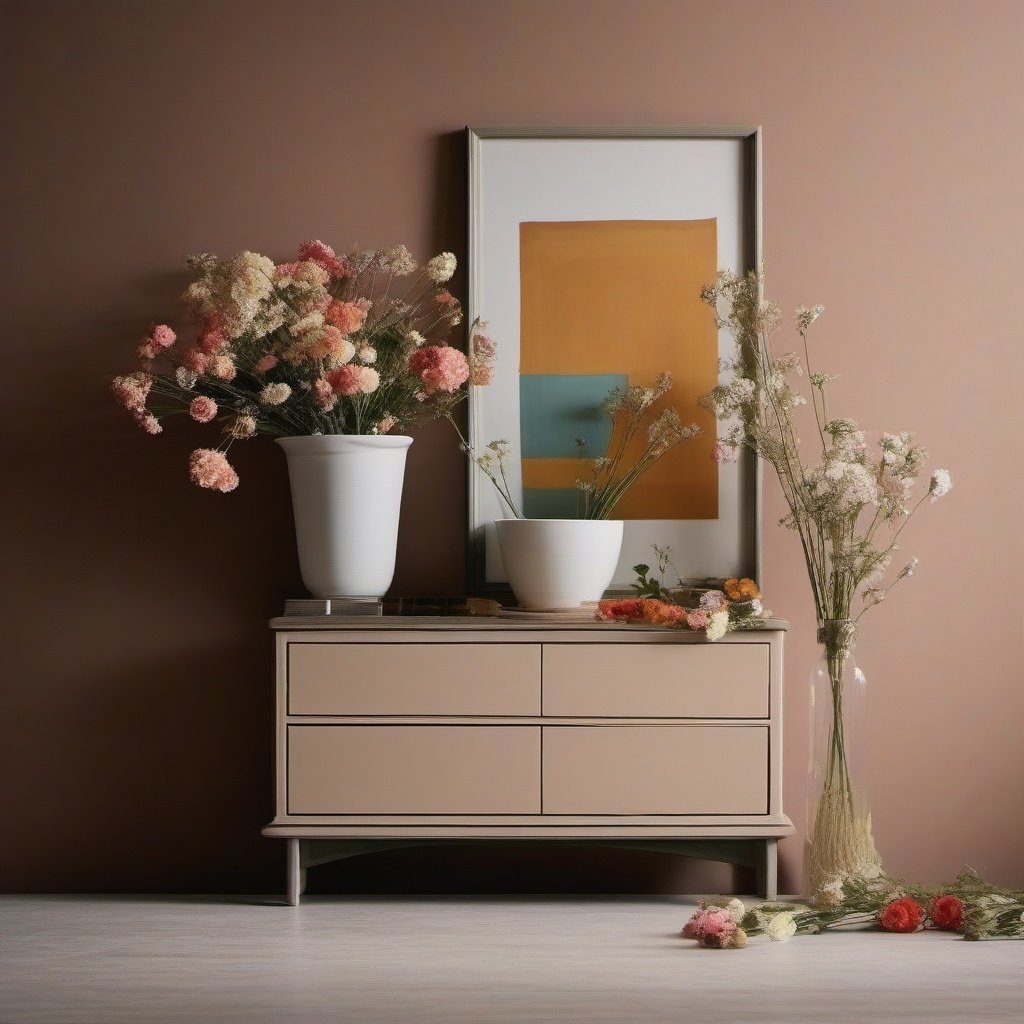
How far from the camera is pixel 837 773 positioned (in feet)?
8.43

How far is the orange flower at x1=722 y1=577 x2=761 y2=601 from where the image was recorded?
252 cm

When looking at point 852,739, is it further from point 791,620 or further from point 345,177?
point 345,177

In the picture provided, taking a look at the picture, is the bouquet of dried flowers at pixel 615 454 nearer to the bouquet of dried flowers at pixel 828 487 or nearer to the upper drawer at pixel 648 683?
the bouquet of dried flowers at pixel 828 487

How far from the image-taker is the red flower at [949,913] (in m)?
2.35

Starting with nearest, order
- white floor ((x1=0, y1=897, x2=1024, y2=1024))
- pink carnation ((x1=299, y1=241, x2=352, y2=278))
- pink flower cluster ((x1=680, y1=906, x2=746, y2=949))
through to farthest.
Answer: white floor ((x1=0, y1=897, x2=1024, y2=1024)), pink flower cluster ((x1=680, y1=906, x2=746, y2=949)), pink carnation ((x1=299, y1=241, x2=352, y2=278))

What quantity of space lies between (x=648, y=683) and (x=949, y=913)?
823 millimetres

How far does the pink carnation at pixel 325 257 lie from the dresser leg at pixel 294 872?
141 cm

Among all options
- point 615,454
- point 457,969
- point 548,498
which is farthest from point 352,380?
point 457,969

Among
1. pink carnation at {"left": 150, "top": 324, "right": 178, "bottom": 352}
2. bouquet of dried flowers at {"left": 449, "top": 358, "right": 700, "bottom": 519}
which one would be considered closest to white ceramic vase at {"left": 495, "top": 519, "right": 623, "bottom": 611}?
bouquet of dried flowers at {"left": 449, "top": 358, "right": 700, "bottom": 519}

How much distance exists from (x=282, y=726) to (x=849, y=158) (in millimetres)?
2081

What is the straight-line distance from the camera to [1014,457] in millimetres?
2877

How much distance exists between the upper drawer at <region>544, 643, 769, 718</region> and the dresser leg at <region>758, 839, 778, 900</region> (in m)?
0.31

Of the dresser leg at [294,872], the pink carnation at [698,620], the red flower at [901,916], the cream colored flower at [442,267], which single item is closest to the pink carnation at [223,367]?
the cream colored flower at [442,267]

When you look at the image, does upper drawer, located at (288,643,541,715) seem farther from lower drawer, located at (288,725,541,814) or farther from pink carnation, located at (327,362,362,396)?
pink carnation, located at (327,362,362,396)
